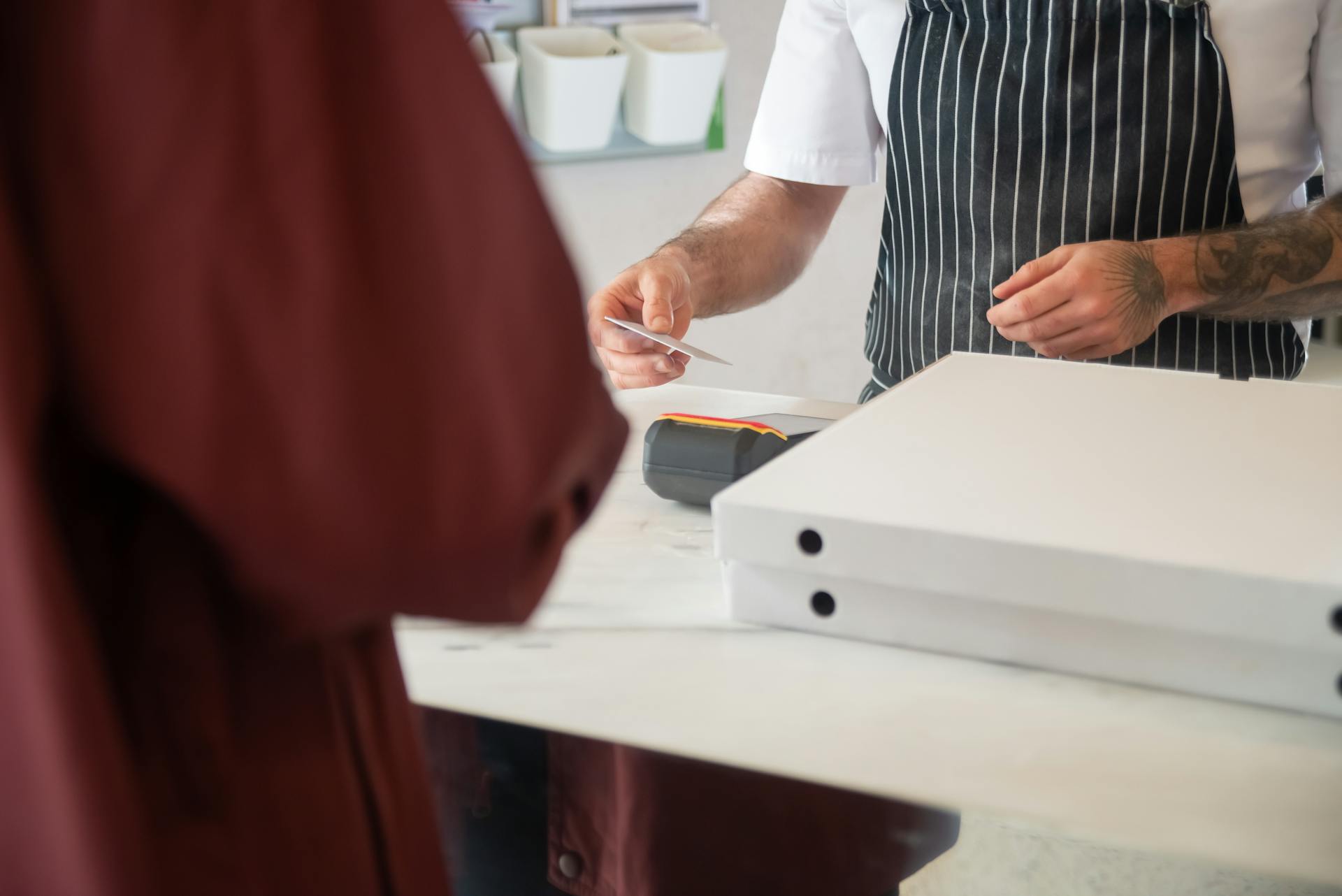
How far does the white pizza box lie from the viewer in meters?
0.52

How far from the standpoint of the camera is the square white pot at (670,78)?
201 centimetres

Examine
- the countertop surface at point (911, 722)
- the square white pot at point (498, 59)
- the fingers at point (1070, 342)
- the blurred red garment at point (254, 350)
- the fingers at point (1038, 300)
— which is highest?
the blurred red garment at point (254, 350)

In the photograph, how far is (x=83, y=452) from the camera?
0.28 m

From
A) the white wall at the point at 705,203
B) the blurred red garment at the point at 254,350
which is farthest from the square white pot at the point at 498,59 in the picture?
the blurred red garment at the point at 254,350

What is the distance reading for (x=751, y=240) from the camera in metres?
1.37

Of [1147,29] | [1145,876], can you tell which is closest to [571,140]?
[1147,29]

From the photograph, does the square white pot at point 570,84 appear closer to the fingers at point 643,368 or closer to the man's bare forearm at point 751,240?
the man's bare forearm at point 751,240

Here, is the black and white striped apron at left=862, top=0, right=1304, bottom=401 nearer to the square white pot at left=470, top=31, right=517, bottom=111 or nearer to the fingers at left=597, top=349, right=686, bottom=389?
the fingers at left=597, top=349, right=686, bottom=389

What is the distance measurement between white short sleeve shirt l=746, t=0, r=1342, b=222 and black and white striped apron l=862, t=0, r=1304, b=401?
2 centimetres

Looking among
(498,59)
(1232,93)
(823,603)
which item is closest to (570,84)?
(498,59)

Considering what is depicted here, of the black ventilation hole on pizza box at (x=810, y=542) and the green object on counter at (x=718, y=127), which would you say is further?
the green object on counter at (x=718, y=127)

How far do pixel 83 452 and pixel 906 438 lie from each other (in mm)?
475

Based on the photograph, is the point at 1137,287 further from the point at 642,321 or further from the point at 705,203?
the point at 705,203

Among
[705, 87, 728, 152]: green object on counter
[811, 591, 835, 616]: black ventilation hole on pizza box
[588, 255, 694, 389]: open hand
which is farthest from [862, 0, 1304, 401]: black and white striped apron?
[705, 87, 728, 152]: green object on counter
